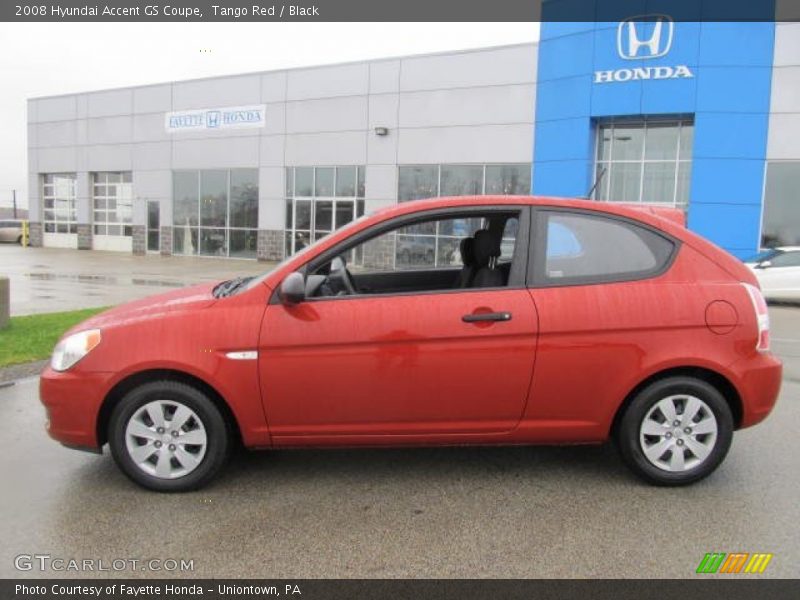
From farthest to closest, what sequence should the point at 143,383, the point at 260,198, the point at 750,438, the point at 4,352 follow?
1. the point at 260,198
2. the point at 4,352
3. the point at 750,438
4. the point at 143,383

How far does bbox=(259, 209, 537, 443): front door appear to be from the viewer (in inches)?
145

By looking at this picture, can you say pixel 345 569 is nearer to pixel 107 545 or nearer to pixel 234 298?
pixel 107 545

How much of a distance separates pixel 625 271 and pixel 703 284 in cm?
46

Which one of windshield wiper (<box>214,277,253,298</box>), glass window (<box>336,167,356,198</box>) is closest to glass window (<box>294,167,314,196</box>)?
glass window (<box>336,167,356,198</box>)

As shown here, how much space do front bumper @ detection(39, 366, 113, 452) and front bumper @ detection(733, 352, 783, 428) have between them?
12.1 ft

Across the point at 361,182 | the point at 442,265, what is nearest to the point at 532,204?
the point at 442,265

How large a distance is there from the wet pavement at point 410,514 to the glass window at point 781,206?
16.9 m

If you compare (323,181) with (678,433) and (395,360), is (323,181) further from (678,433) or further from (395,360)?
(678,433)

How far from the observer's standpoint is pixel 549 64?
69.0ft

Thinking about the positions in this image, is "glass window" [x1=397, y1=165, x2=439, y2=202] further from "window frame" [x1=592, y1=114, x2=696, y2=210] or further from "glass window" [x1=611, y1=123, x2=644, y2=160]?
"glass window" [x1=611, y1=123, x2=644, y2=160]

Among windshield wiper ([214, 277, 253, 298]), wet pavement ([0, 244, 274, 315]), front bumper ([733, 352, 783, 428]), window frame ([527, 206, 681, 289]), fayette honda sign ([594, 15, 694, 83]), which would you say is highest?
fayette honda sign ([594, 15, 694, 83])

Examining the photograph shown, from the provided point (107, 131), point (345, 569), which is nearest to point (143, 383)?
point (345, 569)

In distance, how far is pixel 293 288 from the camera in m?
3.62

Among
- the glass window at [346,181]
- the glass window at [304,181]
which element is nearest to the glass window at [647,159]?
the glass window at [346,181]
